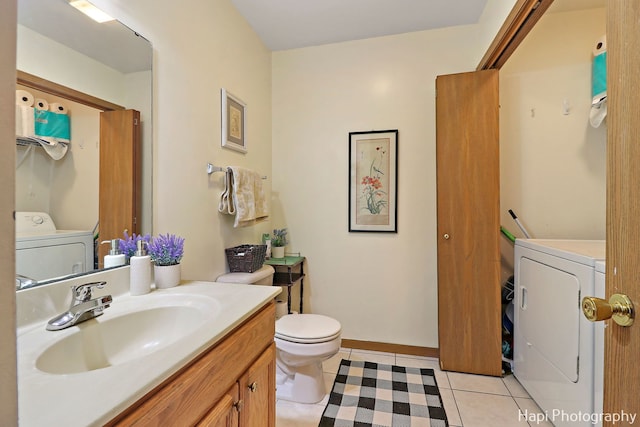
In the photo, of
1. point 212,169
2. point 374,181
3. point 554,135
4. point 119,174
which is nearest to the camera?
point 119,174

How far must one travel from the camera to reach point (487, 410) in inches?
62.4

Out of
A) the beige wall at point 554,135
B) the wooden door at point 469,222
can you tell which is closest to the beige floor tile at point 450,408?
the wooden door at point 469,222

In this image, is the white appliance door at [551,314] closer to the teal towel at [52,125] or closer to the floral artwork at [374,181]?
the floral artwork at [374,181]

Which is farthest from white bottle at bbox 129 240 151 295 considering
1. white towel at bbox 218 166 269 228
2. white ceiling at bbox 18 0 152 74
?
white ceiling at bbox 18 0 152 74

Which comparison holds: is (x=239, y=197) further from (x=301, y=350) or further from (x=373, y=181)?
(x=373, y=181)

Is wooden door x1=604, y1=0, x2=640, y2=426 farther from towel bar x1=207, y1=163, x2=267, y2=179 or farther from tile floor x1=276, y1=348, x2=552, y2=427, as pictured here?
towel bar x1=207, y1=163, x2=267, y2=179

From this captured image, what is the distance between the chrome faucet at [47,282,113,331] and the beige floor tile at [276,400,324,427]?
1.16m

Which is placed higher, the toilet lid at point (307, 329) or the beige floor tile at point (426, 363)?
the toilet lid at point (307, 329)

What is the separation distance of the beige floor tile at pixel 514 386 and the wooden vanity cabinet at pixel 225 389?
1585mm

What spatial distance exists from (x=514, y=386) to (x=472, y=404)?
40 cm

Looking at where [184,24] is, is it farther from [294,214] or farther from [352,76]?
[294,214]

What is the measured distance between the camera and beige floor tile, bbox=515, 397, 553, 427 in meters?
1.48

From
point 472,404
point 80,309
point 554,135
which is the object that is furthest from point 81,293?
point 554,135

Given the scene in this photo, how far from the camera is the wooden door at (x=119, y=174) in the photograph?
3.54 ft
